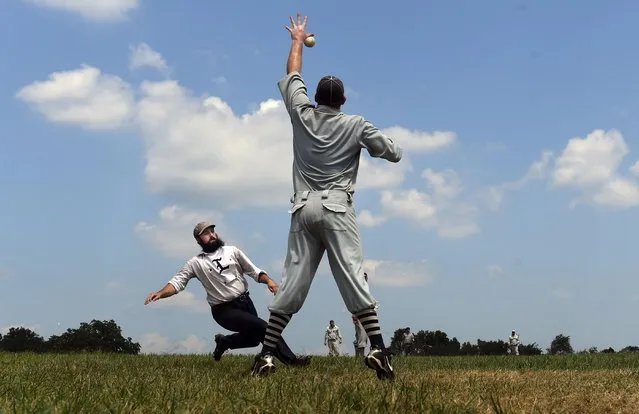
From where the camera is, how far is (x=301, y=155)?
6355 mm

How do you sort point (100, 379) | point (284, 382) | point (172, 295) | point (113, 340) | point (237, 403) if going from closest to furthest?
point (237, 403) < point (284, 382) < point (100, 379) < point (172, 295) < point (113, 340)

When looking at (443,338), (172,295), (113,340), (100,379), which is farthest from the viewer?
(443,338)

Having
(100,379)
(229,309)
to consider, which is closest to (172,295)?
(229,309)

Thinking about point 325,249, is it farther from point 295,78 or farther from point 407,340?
point 407,340

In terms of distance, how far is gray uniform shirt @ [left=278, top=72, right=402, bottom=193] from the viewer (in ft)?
20.2

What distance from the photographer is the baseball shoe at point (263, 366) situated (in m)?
6.18

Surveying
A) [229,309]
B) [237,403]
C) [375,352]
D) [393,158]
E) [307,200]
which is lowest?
[237,403]

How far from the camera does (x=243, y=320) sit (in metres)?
8.27

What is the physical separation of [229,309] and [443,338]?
68.5 m

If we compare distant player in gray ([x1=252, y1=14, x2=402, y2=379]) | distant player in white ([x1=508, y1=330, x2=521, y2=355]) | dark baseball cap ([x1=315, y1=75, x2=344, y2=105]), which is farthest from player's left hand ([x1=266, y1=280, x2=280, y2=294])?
distant player in white ([x1=508, y1=330, x2=521, y2=355])

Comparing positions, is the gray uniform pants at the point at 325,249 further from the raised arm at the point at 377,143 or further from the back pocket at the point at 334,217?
the raised arm at the point at 377,143

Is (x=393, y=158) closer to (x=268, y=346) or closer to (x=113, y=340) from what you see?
(x=268, y=346)

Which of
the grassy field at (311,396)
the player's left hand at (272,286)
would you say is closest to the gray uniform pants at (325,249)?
the grassy field at (311,396)

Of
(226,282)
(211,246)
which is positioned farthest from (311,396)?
(211,246)
